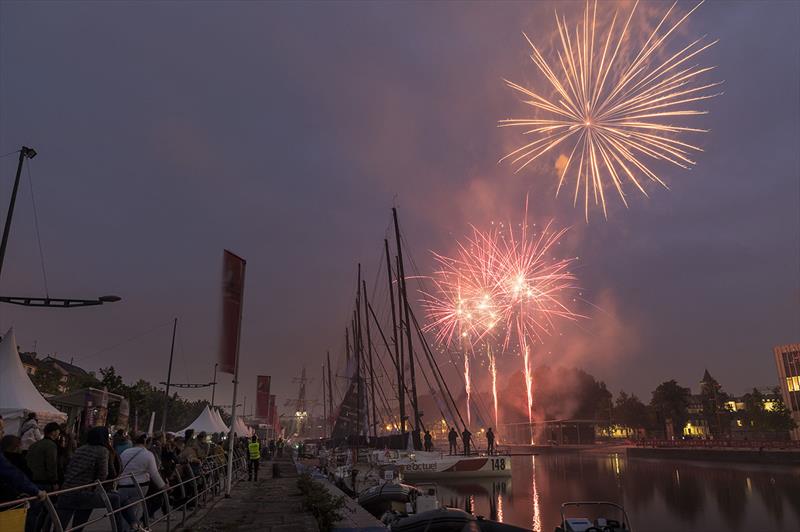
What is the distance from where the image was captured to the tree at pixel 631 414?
111m

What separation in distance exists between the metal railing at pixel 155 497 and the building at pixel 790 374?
91.2m

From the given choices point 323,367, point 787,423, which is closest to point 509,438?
point 323,367

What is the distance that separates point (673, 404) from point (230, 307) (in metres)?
102

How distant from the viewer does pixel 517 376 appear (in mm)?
142125

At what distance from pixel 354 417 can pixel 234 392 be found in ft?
152

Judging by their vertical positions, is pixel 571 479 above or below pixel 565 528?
below

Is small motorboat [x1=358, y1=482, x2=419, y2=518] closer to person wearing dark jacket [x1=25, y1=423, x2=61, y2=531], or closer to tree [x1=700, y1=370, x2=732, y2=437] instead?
person wearing dark jacket [x1=25, y1=423, x2=61, y2=531]

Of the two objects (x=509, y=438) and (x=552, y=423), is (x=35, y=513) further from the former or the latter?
(x=509, y=438)

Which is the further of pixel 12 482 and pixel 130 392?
pixel 130 392

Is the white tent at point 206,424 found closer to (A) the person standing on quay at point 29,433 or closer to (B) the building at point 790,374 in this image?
(A) the person standing on quay at point 29,433

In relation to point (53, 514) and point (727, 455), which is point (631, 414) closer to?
point (727, 455)

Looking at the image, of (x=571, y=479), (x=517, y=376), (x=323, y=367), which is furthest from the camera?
(x=517, y=376)

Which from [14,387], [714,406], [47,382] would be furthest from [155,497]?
[714,406]

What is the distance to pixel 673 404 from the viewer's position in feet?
316
